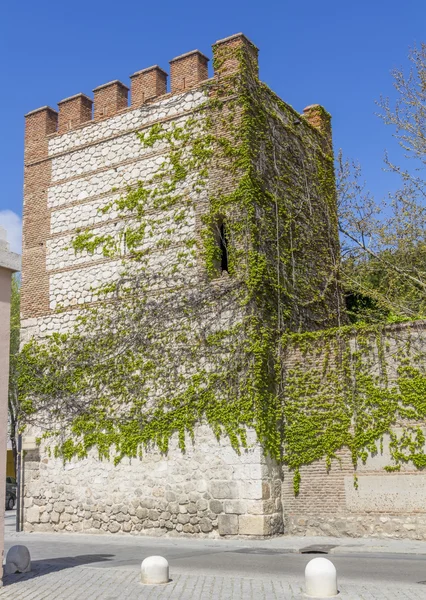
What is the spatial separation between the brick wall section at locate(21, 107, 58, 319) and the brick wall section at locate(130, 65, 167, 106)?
274cm

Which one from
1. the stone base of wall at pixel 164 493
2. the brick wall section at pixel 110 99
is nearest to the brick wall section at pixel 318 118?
the brick wall section at pixel 110 99

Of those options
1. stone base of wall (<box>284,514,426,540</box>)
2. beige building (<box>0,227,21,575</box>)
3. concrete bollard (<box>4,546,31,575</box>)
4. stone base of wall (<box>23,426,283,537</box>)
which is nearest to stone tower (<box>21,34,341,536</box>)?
stone base of wall (<box>23,426,283,537</box>)

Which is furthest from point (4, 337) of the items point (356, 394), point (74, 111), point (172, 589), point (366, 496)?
point (74, 111)

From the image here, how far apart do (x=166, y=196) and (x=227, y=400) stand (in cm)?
463

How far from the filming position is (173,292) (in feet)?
45.5

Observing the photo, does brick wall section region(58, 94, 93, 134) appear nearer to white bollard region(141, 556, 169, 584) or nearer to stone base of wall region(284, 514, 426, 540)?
stone base of wall region(284, 514, 426, 540)

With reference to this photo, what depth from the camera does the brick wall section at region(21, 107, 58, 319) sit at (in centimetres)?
1603

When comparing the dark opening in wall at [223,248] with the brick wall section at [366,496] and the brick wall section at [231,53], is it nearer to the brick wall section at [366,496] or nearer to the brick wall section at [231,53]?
the brick wall section at [366,496]

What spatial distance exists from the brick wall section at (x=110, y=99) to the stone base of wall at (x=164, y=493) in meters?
7.74

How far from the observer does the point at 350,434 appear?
488 inches

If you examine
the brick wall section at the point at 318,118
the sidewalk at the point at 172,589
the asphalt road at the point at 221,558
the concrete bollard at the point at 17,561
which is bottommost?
the asphalt road at the point at 221,558

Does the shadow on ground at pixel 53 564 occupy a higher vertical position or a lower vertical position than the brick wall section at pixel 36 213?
lower

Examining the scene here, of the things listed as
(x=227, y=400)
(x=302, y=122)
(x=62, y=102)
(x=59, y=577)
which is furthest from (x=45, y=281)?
(x=59, y=577)

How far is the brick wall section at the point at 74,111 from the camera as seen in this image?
16.3 metres
